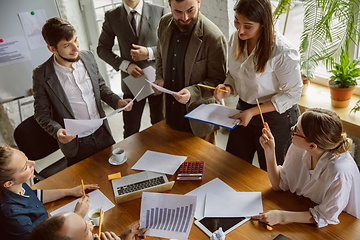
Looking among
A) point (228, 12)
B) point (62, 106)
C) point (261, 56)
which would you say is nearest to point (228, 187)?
point (261, 56)

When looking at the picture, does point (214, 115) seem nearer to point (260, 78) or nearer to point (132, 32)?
point (260, 78)

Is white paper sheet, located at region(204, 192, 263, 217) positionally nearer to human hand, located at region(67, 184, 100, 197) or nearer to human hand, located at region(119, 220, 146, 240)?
human hand, located at region(119, 220, 146, 240)

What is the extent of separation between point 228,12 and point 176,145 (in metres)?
1.62

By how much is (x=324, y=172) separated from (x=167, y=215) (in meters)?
0.74

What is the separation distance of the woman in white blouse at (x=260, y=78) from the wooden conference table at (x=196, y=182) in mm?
258

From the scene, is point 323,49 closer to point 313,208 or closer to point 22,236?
point 313,208

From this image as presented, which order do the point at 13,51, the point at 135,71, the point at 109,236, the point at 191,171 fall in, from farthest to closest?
the point at 13,51, the point at 135,71, the point at 191,171, the point at 109,236

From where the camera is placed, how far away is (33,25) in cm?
295

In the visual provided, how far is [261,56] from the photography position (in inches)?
64.8

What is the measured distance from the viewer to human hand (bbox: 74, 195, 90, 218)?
4.69 feet

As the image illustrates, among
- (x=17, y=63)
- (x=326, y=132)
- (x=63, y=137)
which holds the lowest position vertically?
(x=63, y=137)

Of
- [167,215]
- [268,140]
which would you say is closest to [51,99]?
[167,215]

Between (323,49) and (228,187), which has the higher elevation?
(323,49)

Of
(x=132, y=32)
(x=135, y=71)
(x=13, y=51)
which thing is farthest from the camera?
(x=13, y=51)
